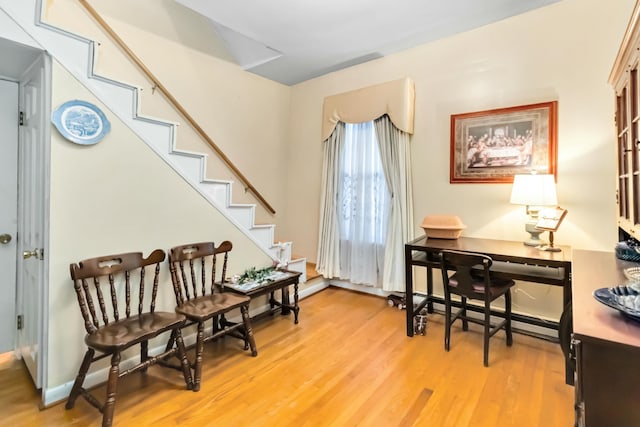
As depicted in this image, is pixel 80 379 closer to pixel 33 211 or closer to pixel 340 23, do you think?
pixel 33 211

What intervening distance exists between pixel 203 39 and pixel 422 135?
2798 millimetres

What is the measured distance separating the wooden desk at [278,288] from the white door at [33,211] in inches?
49.2

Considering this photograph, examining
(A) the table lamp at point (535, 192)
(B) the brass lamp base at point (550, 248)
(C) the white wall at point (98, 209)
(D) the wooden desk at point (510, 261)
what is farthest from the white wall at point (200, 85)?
(B) the brass lamp base at point (550, 248)

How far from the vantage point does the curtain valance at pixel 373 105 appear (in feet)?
11.5

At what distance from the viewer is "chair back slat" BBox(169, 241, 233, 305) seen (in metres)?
2.44

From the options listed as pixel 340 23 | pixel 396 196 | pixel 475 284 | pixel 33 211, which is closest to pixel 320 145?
pixel 396 196

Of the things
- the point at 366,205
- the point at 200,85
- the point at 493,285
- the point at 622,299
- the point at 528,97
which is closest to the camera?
the point at 622,299

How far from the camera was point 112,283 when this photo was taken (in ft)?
6.74

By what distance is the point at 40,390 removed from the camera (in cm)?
200

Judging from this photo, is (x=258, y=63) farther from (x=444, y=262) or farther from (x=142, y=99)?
(x=444, y=262)

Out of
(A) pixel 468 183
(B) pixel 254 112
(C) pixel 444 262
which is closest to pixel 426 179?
(A) pixel 468 183

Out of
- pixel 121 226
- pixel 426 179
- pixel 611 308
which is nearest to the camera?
pixel 611 308

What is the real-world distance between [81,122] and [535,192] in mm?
3277

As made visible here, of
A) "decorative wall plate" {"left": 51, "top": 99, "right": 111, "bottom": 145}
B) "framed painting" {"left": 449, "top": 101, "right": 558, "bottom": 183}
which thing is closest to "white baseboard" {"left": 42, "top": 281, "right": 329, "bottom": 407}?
"decorative wall plate" {"left": 51, "top": 99, "right": 111, "bottom": 145}
